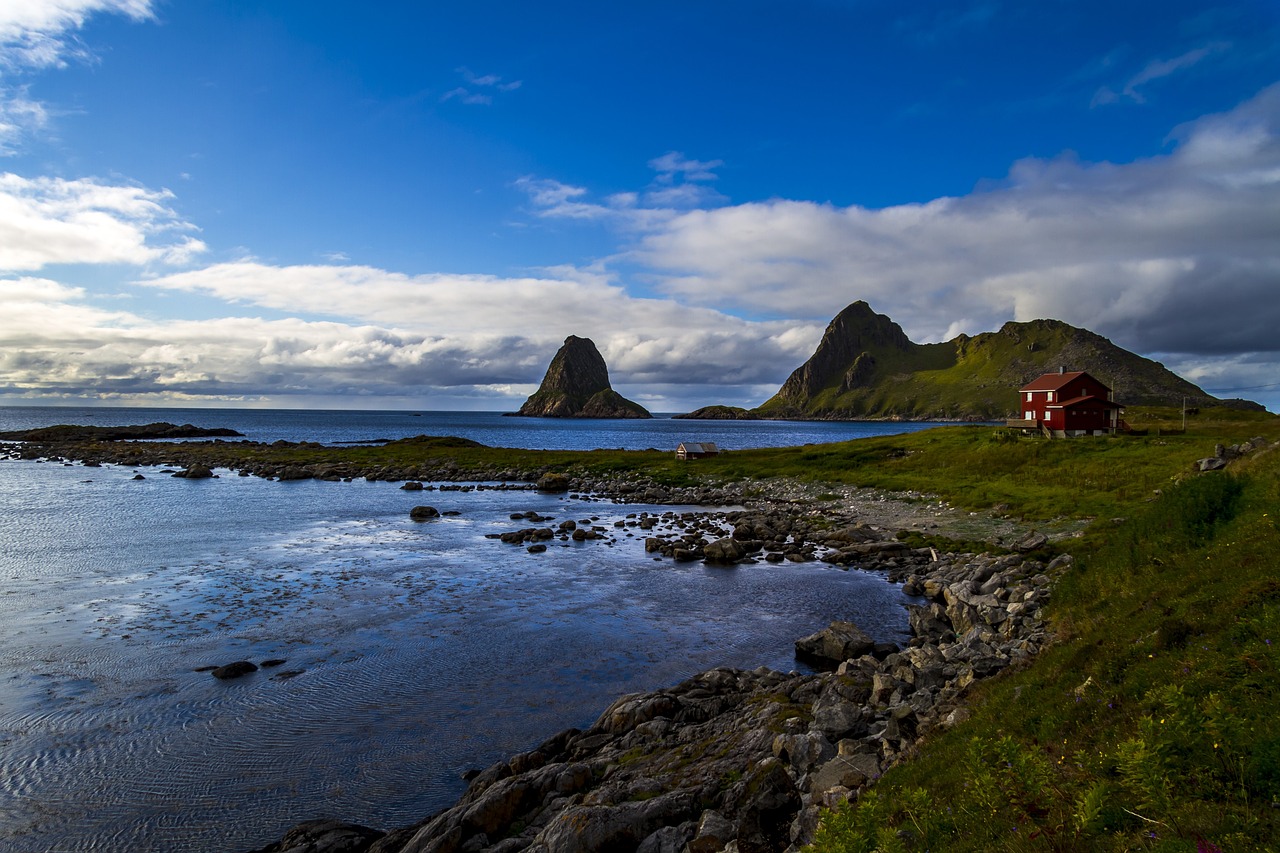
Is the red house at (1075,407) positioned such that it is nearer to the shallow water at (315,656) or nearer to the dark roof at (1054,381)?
the dark roof at (1054,381)

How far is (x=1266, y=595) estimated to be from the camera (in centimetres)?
1200

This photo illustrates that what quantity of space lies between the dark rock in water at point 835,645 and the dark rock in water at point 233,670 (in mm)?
20131

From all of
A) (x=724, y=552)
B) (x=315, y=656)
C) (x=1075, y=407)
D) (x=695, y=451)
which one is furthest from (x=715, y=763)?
(x=695, y=451)

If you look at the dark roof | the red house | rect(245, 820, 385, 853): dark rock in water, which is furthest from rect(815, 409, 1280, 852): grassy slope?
the dark roof

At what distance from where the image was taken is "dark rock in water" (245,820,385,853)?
14000 mm

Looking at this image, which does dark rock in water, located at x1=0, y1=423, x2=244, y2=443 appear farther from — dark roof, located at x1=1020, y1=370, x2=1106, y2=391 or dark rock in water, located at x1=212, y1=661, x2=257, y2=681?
dark roof, located at x1=1020, y1=370, x2=1106, y2=391

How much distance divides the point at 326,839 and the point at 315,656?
42.4 feet

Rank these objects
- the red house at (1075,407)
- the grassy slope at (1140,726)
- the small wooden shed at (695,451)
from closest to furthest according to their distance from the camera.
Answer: the grassy slope at (1140,726), the red house at (1075,407), the small wooden shed at (695,451)

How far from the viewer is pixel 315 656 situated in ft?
84.4

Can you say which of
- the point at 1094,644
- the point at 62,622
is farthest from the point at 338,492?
the point at 1094,644

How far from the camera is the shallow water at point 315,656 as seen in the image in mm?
16484

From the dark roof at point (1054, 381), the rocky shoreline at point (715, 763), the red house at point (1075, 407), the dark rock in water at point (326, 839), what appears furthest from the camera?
the dark roof at point (1054, 381)

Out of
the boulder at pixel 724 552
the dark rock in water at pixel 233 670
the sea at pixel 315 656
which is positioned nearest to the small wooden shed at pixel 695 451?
the sea at pixel 315 656

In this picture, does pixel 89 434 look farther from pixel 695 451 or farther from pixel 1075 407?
pixel 1075 407
